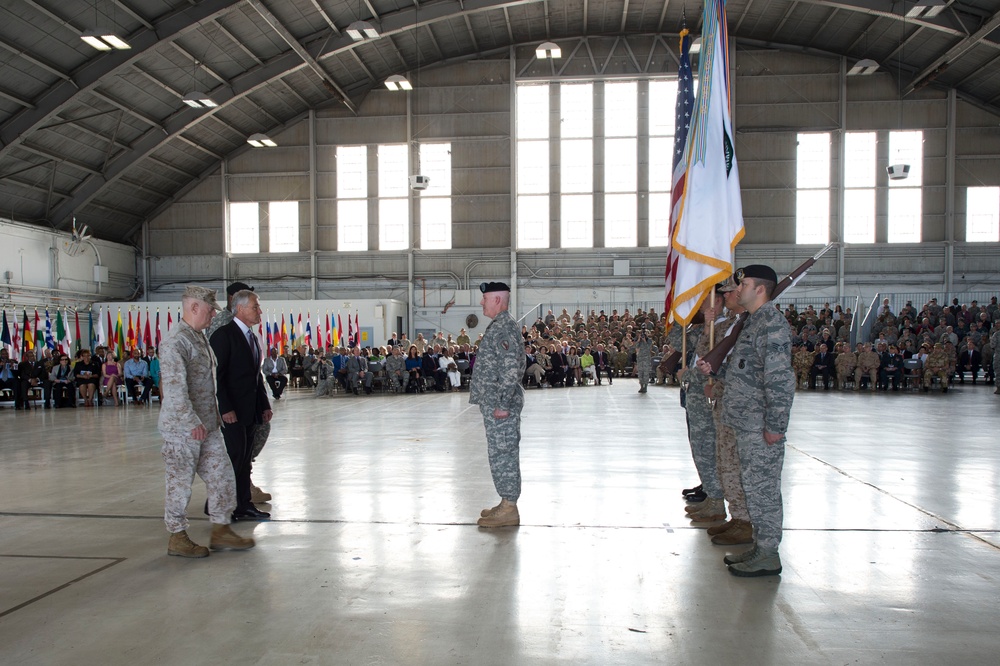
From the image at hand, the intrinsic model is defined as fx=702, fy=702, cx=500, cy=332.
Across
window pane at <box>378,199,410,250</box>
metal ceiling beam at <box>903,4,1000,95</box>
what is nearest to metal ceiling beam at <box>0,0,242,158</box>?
window pane at <box>378,199,410,250</box>

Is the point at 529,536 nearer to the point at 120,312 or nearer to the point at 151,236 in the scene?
the point at 120,312

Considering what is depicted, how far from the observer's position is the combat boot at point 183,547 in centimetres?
407

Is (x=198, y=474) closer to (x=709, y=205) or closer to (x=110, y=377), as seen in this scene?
(x=709, y=205)

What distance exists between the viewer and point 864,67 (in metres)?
24.8

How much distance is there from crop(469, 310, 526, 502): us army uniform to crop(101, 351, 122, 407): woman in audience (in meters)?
14.3

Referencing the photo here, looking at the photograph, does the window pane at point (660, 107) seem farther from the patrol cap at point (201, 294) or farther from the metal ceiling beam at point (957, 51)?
the patrol cap at point (201, 294)

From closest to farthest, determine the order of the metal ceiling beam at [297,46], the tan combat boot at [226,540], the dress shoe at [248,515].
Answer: the tan combat boot at [226,540] < the dress shoe at [248,515] < the metal ceiling beam at [297,46]

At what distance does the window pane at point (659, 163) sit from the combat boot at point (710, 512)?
2395 cm

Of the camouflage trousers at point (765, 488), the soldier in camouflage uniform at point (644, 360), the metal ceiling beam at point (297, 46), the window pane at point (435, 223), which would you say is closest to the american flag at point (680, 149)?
the camouflage trousers at point (765, 488)

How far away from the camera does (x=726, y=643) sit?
112 inches

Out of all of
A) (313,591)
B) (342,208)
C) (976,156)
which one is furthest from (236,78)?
(976,156)

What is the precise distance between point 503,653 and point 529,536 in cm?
165

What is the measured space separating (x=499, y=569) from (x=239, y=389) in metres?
2.29

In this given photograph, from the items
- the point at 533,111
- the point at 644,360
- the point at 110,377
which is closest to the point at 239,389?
the point at 644,360
